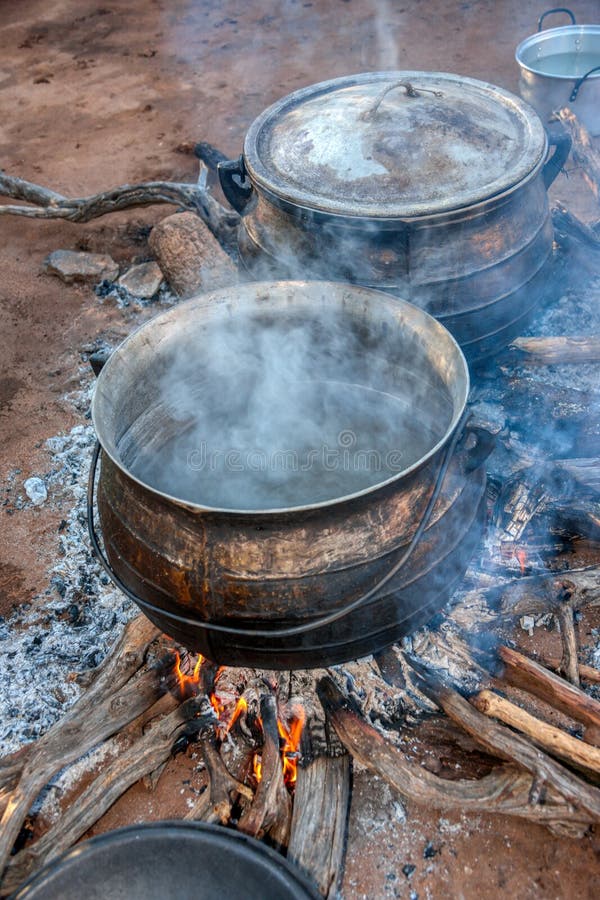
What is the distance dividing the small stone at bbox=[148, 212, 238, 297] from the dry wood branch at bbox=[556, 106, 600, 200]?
303 centimetres

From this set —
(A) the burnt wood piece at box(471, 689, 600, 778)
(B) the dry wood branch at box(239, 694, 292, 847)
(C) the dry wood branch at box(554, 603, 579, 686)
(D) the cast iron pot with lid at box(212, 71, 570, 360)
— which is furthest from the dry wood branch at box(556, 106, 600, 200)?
(B) the dry wood branch at box(239, 694, 292, 847)

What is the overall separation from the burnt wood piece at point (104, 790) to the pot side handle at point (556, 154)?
11.2 ft

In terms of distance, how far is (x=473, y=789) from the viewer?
274cm

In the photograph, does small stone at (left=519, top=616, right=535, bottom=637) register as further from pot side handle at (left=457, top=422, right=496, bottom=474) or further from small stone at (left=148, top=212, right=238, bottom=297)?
small stone at (left=148, top=212, right=238, bottom=297)

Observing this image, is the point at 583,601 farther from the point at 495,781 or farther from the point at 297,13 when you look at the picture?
the point at 297,13

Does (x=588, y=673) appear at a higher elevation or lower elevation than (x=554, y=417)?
lower

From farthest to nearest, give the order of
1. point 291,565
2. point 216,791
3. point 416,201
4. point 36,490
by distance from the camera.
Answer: point 36,490
point 416,201
point 216,791
point 291,565

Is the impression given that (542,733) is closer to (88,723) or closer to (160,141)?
(88,723)

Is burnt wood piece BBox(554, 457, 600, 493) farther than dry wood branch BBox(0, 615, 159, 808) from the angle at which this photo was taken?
Yes

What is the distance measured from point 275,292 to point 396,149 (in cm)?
116

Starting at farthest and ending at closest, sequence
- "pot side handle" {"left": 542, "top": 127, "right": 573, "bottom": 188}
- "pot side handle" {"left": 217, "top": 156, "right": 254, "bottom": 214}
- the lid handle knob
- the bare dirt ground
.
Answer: "pot side handle" {"left": 217, "top": 156, "right": 254, "bottom": 214} < "pot side handle" {"left": 542, "top": 127, "right": 573, "bottom": 188} < the lid handle knob < the bare dirt ground

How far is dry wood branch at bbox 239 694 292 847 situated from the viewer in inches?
106

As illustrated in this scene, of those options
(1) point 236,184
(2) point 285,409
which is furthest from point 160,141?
(2) point 285,409

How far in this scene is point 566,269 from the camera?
5160mm
